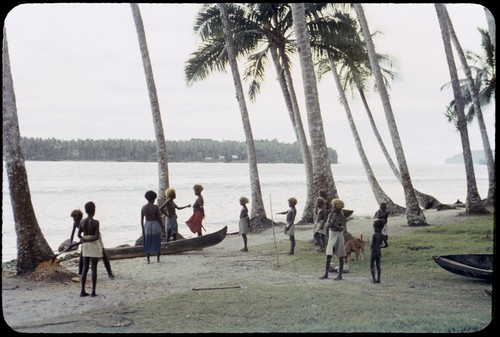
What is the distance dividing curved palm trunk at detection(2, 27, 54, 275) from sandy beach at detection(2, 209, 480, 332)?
0.49 m

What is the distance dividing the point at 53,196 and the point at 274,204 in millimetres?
20554

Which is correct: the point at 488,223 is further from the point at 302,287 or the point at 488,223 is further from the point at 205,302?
the point at 205,302

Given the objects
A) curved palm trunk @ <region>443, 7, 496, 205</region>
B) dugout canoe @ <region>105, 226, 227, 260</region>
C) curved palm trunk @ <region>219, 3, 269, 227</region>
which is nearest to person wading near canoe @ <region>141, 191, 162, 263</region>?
dugout canoe @ <region>105, 226, 227, 260</region>

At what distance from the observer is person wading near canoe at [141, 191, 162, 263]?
11.1 meters

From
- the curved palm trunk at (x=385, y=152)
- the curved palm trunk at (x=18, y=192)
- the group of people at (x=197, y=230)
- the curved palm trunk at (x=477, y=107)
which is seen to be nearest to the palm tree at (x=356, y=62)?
the curved palm trunk at (x=385, y=152)

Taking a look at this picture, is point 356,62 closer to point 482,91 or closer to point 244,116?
point 244,116

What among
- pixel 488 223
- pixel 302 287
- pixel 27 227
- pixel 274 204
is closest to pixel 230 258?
pixel 302 287

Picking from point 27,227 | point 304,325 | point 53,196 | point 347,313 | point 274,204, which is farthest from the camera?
point 53,196

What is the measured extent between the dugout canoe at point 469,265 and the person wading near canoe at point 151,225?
19.4ft

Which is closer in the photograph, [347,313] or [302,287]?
[347,313]

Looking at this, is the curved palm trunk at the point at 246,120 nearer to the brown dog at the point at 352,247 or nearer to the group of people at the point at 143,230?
the group of people at the point at 143,230

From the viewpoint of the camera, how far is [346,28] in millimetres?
20297

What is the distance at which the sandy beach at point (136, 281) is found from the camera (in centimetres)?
750

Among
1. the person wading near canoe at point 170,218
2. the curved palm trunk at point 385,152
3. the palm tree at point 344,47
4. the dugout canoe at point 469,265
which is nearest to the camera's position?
the dugout canoe at point 469,265
